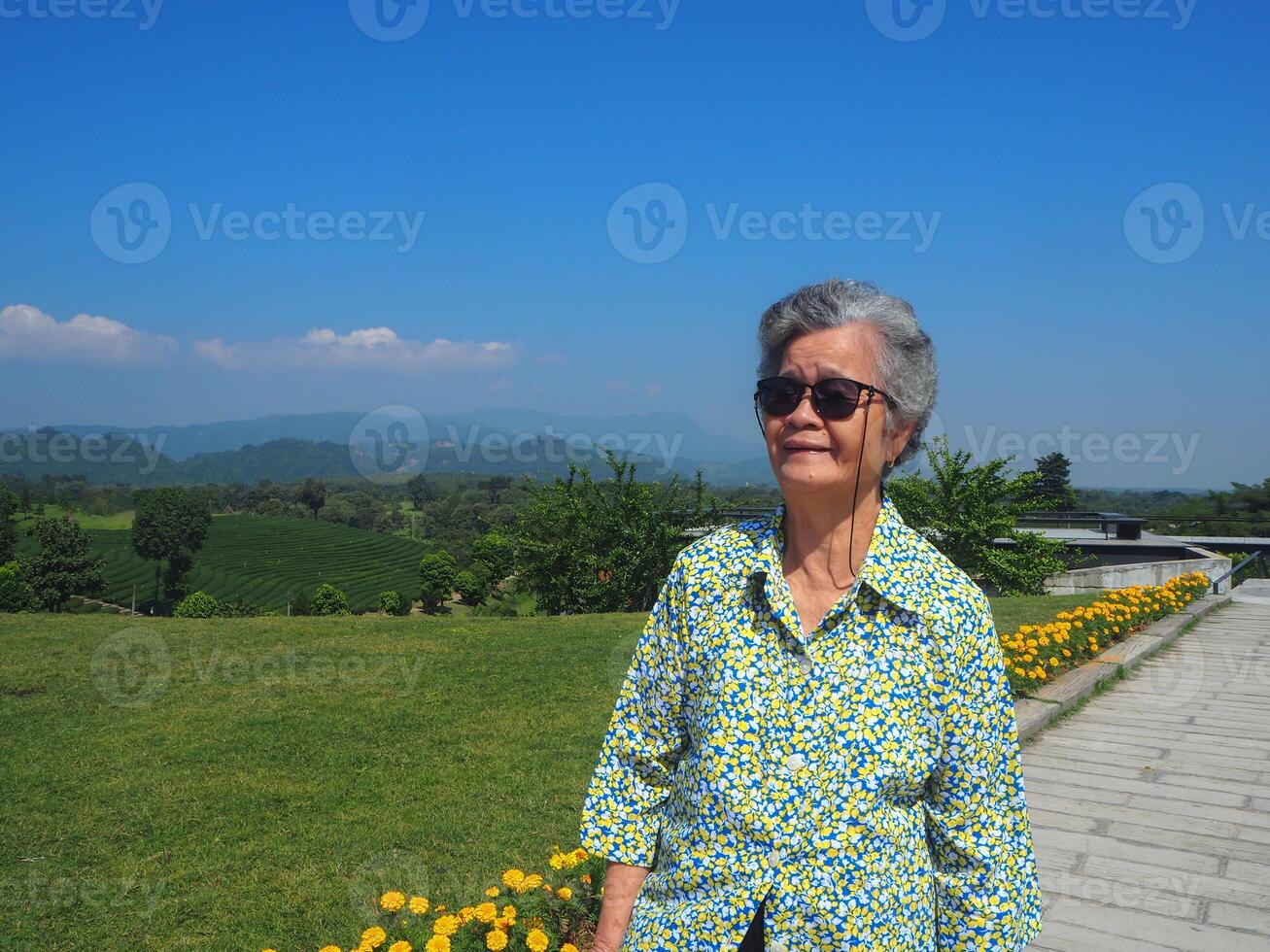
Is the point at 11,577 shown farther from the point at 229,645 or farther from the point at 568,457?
the point at 229,645

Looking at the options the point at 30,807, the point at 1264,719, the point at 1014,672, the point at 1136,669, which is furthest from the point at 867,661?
the point at 1136,669

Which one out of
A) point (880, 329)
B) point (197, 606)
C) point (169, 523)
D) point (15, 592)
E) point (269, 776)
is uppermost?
point (880, 329)

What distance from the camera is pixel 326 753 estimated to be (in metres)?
6.66

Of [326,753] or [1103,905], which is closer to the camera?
[1103,905]

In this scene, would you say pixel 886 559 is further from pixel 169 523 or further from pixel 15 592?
pixel 169 523

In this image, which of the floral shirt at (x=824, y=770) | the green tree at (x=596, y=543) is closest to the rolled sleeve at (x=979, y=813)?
the floral shirt at (x=824, y=770)

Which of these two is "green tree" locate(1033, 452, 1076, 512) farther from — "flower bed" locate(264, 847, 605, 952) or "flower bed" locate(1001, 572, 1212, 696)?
"flower bed" locate(264, 847, 605, 952)

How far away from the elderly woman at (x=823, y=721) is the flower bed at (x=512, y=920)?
1.70 metres

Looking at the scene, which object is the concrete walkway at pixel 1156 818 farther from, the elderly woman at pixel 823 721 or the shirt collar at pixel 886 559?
the shirt collar at pixel 886 559

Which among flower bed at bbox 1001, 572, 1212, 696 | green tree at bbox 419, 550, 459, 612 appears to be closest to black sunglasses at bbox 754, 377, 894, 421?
flower bed at bbox 1001, 572, 1212, 696

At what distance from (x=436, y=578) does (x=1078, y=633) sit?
63033 mm

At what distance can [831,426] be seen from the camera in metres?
1.77

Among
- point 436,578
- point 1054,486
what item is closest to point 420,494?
point 436,578

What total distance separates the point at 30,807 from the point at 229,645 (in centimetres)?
491
